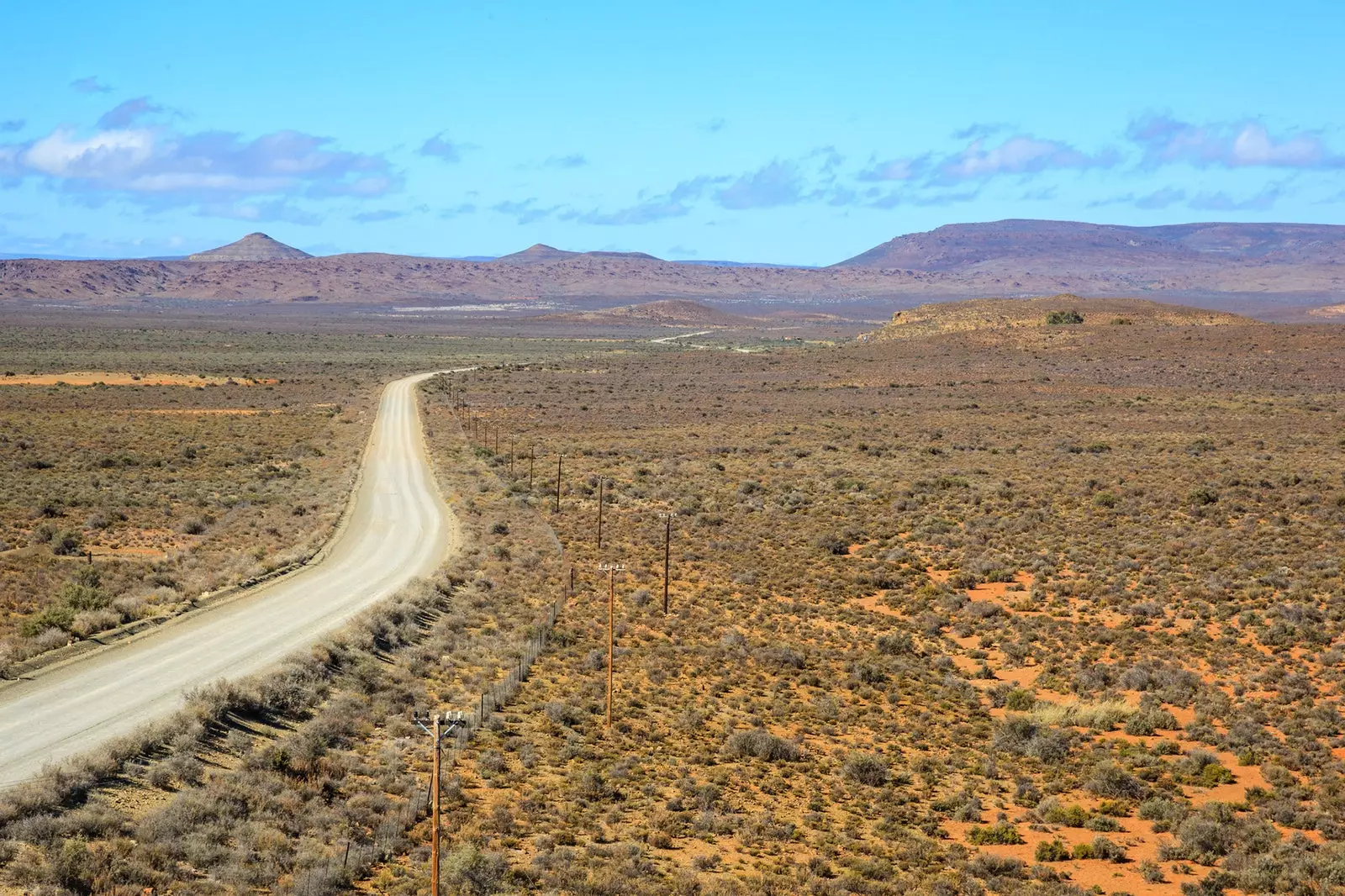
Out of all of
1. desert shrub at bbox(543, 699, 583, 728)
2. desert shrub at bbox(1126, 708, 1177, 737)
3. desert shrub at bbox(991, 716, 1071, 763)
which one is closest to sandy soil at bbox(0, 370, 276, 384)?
desert shrub at bbox(543, 699, 583, 728)

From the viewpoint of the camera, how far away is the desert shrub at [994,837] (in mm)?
20547

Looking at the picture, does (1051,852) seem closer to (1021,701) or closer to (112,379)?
(1021,701)

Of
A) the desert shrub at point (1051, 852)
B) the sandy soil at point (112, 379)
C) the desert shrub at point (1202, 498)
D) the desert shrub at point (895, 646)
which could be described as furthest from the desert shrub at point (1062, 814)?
the sandy soil at point (112, 379)

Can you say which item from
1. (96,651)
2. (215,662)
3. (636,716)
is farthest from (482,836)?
(96,651)

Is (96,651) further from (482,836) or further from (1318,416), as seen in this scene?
(1318,416)

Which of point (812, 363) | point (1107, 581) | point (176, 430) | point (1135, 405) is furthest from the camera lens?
point (812, 363)

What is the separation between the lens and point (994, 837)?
2064 cm

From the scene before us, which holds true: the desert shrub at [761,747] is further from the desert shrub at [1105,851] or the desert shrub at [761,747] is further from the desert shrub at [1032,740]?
the desert shrub at [1105,851]

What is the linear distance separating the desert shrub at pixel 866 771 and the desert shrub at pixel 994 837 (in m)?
2.61

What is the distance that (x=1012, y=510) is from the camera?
48.3 metres

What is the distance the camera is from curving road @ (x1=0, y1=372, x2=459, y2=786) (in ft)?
70.4

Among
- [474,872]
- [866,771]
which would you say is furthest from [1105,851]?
[474,872]

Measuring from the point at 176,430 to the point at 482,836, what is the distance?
202 ft

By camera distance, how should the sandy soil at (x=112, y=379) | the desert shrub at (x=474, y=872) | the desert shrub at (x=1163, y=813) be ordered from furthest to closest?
the sandy soil at (x=112, y=379)
the desert shrub at (x=1163, y=813)
the desert shrub at (x=474, y=872)
